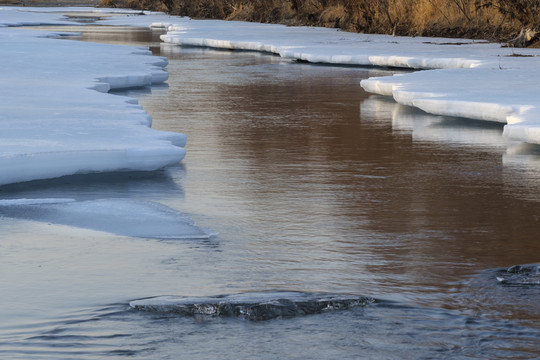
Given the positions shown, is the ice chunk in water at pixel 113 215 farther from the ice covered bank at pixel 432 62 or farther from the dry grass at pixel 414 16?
the dry grass at pixel 414 16

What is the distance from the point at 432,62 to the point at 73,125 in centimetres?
947

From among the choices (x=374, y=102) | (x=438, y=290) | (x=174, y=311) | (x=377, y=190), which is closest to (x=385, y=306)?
(x=438, y=290)

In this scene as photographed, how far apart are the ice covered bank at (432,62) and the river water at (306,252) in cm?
34

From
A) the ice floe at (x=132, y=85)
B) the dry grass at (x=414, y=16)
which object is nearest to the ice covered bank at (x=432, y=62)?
the ice floe at (x=132, y=85)

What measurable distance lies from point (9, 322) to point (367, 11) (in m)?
24.4

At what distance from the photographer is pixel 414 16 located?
26406 millimetres

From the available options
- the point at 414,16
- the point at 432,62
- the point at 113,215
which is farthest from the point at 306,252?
the point at 414,16

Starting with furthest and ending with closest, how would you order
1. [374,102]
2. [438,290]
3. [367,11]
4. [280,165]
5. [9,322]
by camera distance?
[367,11]
[374,102]
[280,165]
[438,290]
[9,322]

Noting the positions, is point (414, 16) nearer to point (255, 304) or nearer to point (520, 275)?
point (520, 275)

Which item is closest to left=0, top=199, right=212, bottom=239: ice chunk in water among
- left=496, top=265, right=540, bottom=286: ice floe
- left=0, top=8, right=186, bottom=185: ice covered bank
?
left=0, top=8, right=186, bottom=185: ice covered bank

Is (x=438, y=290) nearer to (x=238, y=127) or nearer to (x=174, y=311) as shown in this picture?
(x=174, y=311)

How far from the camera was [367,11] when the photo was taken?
27.8 meters

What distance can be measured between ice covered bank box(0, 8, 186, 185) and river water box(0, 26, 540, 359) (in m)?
0.17

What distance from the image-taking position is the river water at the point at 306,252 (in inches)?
162
